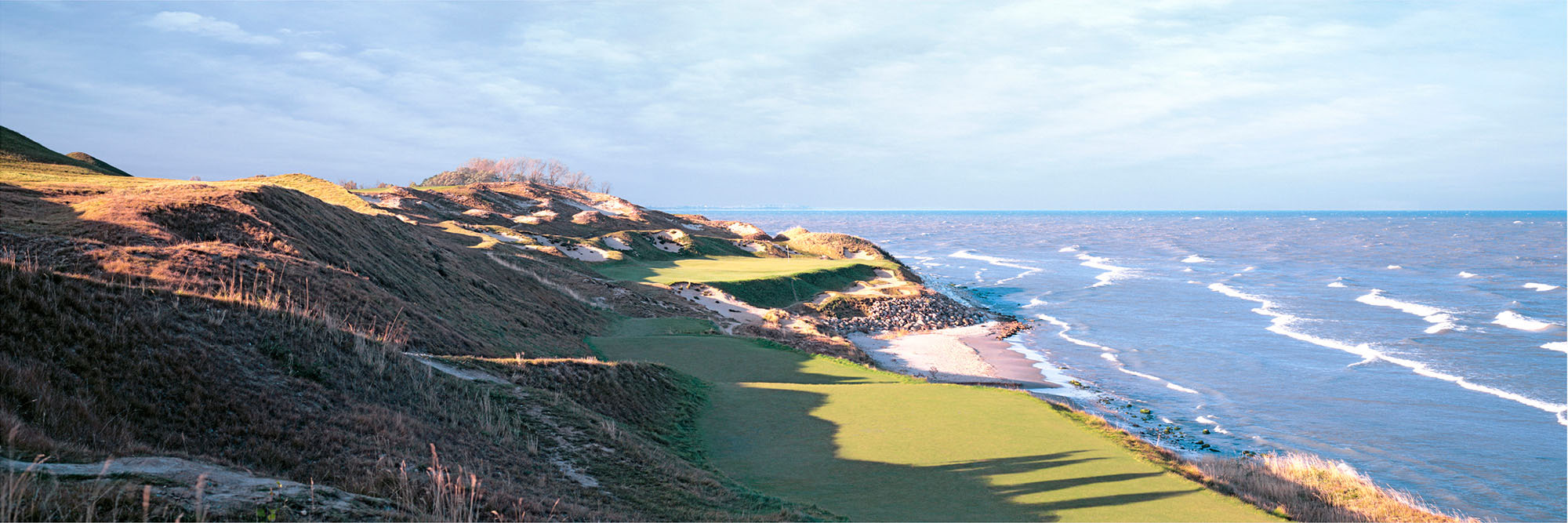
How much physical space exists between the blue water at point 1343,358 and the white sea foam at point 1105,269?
17.8 inches

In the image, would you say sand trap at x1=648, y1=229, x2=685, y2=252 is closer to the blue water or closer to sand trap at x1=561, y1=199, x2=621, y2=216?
the blue water

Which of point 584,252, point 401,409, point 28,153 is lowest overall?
point 584,252

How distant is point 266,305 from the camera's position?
10.1 metres

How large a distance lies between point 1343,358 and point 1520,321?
54.4 ft

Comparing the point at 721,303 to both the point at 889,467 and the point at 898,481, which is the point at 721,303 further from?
the point at 898,481

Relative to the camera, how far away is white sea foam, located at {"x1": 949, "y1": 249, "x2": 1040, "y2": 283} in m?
74.3

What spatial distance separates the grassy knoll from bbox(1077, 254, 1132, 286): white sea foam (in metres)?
20.0

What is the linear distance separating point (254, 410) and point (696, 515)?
4.36m

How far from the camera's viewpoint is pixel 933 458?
11734 millimetres

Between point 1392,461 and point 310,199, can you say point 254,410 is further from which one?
point 1392,461

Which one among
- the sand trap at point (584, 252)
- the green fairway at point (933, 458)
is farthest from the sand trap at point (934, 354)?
the sand trap at point (584, 252)

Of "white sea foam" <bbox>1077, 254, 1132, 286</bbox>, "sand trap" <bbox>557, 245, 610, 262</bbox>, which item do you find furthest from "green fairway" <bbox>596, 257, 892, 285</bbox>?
"white sea foam" <bbox>1077, 254, 1132, 286</bbox>

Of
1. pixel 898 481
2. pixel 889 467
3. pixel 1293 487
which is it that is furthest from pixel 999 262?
pixel 898 481

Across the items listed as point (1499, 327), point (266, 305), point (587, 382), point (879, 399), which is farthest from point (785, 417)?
point (1499, 327)
